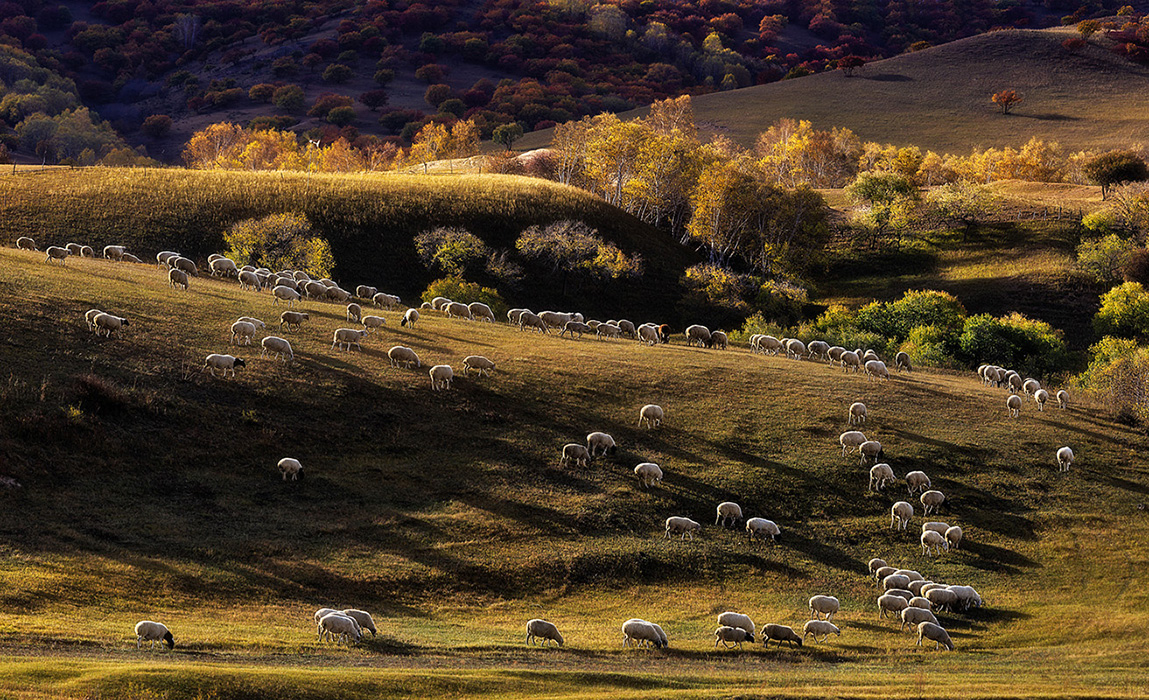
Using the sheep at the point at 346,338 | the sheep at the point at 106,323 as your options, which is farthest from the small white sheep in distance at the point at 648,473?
the sheep at the point at 106,323

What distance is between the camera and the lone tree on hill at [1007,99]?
641ft

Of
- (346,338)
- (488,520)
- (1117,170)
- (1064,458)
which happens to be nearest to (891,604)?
(488,520)

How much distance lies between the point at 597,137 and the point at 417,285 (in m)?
46.1

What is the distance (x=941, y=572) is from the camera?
33344 mm

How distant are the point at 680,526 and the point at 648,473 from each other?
3585mm

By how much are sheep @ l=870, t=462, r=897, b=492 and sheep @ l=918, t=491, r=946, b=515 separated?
5.51 ft

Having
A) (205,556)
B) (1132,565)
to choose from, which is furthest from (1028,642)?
(205,556)

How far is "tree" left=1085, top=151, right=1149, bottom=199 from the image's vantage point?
408ft

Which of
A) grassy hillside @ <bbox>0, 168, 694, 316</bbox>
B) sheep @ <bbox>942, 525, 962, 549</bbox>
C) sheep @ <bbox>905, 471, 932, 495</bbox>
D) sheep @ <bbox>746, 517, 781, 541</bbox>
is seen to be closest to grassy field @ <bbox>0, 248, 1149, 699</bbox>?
sheep @ <bbox>942, 525, 962, 549</bbox>

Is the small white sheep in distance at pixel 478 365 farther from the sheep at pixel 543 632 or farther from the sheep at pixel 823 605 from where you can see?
the sheep at pixel 823 605

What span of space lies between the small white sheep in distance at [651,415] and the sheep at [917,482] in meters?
11.1

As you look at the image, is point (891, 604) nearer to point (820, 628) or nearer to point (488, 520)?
point (820, 628)

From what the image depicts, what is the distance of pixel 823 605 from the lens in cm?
2908

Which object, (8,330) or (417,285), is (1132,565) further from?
(417,285)
